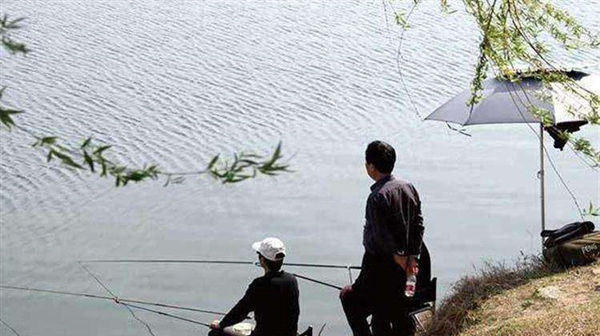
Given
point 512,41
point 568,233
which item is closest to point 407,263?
point 512,41

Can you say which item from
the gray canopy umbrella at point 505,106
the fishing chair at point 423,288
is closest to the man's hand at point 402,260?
the fishing chair at point 423,288

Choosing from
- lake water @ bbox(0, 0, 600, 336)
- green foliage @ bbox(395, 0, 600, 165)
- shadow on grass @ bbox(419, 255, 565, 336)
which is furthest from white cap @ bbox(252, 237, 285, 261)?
lake water @ bbox(0, 0, 600, 336)

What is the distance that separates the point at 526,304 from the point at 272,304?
5.18ft

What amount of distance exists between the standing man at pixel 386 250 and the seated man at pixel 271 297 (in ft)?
1.05

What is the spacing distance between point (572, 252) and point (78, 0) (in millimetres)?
16806

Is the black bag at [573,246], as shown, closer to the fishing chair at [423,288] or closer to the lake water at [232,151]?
the fishing chair at [423,288]

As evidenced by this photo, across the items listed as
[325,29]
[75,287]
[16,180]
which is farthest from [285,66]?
[75,287]

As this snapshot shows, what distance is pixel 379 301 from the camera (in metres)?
5.93

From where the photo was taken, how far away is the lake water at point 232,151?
10.8 metres

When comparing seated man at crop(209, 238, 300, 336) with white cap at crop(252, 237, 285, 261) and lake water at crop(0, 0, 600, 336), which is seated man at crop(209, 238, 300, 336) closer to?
white cap at crop(252, 237, 285, 261)

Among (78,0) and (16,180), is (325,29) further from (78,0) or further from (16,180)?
(16,180)

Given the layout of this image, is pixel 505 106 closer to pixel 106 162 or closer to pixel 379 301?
pixel 379 301

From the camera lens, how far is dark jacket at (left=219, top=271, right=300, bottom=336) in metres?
5.85

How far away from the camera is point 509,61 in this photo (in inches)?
198
